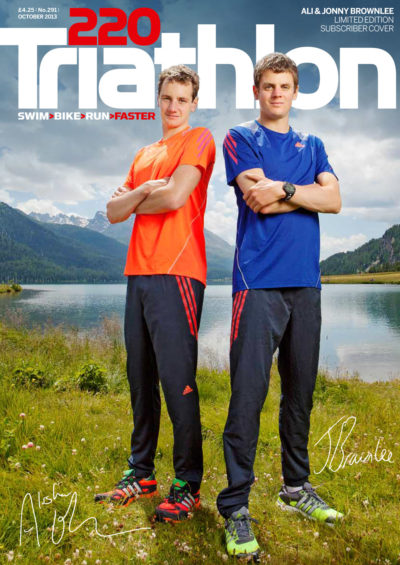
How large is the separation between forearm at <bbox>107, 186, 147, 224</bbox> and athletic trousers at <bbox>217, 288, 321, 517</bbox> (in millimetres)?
1001

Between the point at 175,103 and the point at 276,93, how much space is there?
→ 30.5 inches

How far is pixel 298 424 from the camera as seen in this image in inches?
132

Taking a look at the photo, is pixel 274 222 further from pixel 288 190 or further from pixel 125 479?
pixel 125 479

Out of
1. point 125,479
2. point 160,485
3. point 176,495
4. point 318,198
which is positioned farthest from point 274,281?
point 160,485

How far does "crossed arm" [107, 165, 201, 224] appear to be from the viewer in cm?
311

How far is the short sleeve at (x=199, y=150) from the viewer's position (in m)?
3.22

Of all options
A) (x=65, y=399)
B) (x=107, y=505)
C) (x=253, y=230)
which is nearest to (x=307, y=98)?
(x=253, y=230)

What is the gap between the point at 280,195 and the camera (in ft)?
9.79

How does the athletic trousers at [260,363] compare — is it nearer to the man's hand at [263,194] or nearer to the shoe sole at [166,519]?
the shoe sole at [166,519]

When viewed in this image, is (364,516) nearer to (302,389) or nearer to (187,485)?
(302,389)

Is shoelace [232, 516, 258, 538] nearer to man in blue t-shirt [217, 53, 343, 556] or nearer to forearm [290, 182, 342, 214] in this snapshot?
man in blue t-shirt [217, 53, 343, 556]

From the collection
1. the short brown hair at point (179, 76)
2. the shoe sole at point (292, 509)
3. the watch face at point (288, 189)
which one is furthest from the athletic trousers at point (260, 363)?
the short brown hair at point (179, 76)
